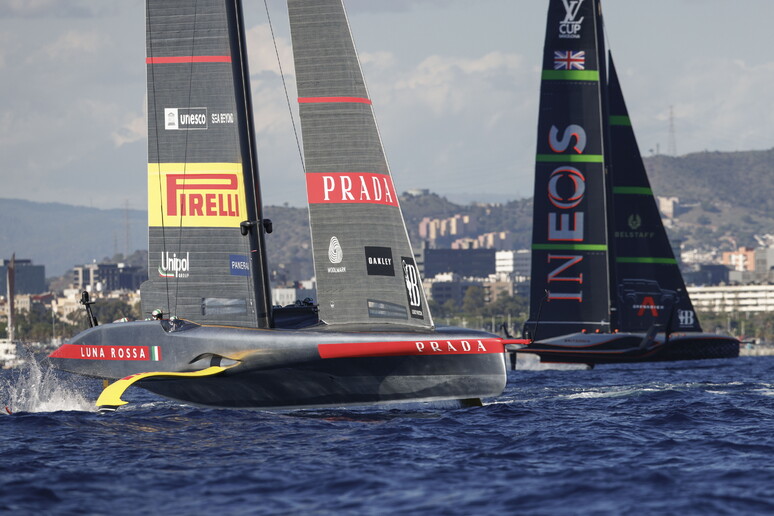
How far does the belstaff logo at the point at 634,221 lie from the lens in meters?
48.3

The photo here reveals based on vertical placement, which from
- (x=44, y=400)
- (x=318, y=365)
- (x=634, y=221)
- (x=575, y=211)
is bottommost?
(x=44, y=400)

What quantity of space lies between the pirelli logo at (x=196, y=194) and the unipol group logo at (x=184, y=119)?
66 centimetres

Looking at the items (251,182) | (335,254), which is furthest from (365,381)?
(251,182)

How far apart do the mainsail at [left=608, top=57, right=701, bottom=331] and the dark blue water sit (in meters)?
22.4

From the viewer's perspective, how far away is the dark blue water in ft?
46.1

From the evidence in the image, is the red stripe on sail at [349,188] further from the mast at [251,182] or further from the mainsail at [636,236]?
the mainsail at [636,236]

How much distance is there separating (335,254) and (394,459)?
21.9 feet

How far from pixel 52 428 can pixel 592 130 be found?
2691cm

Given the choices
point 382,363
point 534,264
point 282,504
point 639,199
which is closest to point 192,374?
point 382,363

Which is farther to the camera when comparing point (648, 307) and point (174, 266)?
point (648, 307)

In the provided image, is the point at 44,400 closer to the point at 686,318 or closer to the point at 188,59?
the point at 188,59

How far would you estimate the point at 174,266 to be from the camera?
2423 centimetres

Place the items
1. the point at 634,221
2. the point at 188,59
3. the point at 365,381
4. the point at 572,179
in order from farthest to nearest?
the point at 634,221
the point at 572,179
the point at 188,59
the point at 365,381

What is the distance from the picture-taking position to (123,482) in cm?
1528
